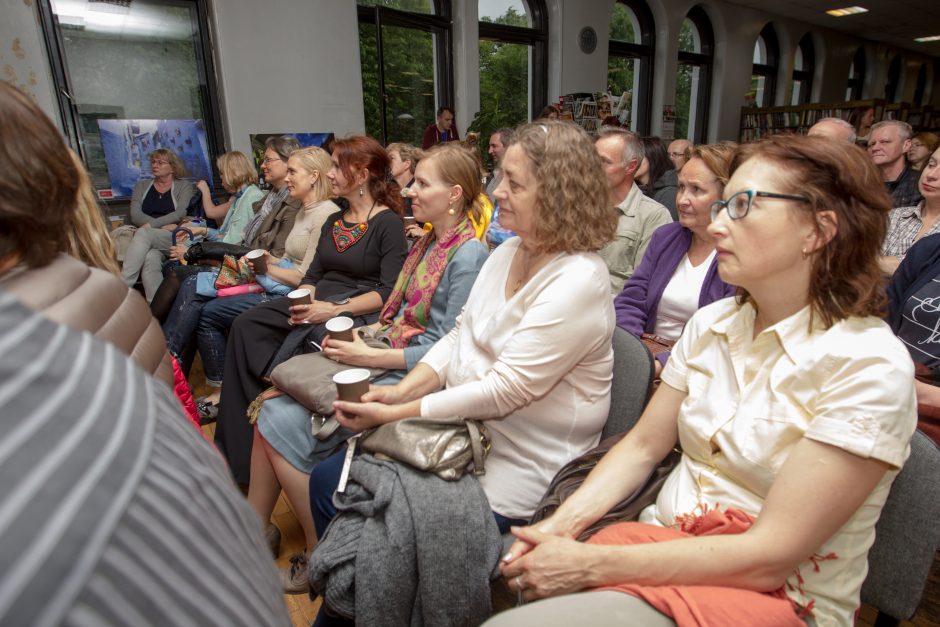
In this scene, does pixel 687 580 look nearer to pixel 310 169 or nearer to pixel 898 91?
pixel 310 169

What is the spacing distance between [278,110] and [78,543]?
19.7ft

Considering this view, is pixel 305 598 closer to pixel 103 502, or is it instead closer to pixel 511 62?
pixel 103 502

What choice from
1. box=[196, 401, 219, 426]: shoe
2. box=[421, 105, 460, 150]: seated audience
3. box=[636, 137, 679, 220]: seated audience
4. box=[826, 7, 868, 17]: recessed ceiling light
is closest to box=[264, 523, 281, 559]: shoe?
box=[196, 401, 219, 426]: shoe

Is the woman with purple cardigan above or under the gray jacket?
above

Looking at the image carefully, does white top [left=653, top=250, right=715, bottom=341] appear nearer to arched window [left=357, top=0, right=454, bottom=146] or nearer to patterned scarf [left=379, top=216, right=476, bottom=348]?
patterned scarf [left=379, top=216, right=476, bottom=348]

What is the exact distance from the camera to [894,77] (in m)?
14.9

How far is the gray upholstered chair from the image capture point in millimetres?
953

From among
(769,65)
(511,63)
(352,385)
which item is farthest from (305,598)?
(769,65)

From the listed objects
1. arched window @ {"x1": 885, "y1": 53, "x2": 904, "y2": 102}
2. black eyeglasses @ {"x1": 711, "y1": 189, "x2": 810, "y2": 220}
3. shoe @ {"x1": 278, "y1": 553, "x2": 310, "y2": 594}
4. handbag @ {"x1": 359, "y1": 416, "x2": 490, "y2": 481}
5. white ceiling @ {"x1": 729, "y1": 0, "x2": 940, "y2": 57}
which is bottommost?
shoe @ {"x1": 278, "y1": 553, "x2": 310, "y2": 594}

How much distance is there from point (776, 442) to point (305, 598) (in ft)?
4.97

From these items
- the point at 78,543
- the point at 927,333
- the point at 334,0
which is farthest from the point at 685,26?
the point at 78,543

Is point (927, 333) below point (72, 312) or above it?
below

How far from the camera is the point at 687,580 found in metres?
0.93

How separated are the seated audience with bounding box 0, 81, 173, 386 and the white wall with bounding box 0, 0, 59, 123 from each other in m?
4.82
